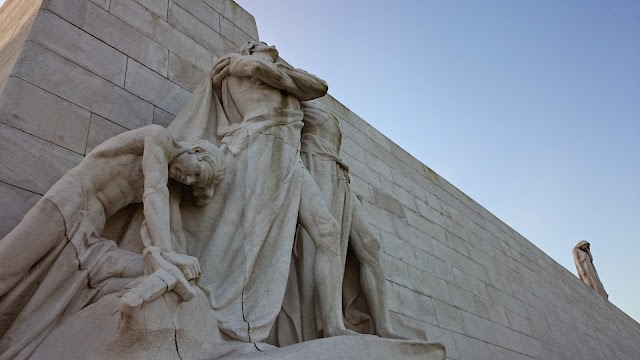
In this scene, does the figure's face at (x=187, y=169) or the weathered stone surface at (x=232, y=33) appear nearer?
the figure's face at (x=187, y=169)

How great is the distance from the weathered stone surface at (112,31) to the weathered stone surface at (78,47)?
78mm

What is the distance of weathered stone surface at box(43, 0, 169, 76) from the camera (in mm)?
4086

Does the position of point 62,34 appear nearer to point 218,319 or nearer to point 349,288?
point 218,319

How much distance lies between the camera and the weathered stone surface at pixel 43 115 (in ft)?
10.8

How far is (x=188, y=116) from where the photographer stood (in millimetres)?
3900

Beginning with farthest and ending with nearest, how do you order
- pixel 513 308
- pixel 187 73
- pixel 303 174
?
1. pixel 513 308
2. pixel 187 73
3. pixel 303 174

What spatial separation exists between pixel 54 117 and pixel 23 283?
1.33m

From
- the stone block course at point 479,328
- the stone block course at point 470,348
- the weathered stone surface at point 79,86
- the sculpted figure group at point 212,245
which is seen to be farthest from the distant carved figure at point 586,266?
the weathered stone surface at point 79,86

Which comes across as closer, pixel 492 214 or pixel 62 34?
pixel 62 34

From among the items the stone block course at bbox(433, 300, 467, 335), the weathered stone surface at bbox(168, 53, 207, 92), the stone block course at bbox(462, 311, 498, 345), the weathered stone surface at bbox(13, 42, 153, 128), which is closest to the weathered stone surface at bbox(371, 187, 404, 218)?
the stone block course at bbox(433, 300, 467, 335)

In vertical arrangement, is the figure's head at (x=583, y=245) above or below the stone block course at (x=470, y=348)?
above

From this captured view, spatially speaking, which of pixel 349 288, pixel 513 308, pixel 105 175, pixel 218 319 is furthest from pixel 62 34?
pixel 513 308

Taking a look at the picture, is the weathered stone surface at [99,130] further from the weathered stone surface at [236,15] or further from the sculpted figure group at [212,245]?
the weathered stone surface at [236,15]

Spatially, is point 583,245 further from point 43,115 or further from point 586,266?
point 43,115
